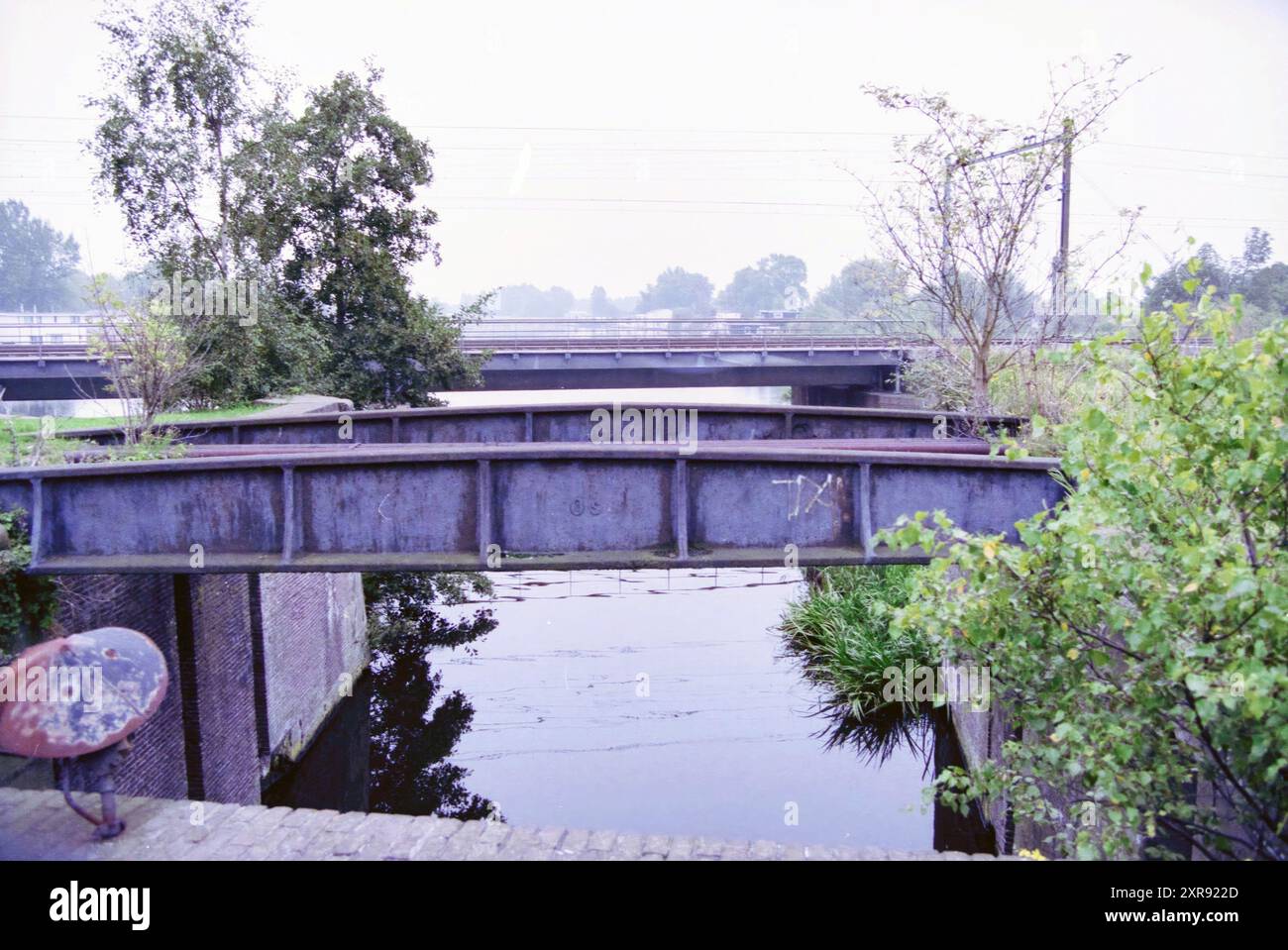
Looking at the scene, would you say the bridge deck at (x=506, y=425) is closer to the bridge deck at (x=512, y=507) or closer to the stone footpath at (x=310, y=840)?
the bridge deck at (x=512, y=507)

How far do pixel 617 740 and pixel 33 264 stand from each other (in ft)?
166

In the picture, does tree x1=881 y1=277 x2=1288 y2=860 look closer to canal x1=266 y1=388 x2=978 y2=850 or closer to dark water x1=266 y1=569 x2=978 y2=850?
dark water x1=266 y1=569 x2=978 y2=850

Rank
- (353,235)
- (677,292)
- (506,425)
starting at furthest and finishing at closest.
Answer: (677,292) → (353,235) → (506,425)

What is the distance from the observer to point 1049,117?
45.4ft

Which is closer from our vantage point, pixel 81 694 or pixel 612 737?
pixel 81 694

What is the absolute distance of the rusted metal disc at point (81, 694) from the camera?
5.60 metres

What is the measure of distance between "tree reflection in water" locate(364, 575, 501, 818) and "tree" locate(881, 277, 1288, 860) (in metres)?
10.8

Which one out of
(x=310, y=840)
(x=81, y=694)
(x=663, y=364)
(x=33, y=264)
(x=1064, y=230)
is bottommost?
(x=310, y=840)

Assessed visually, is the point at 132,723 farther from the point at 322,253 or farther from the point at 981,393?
the point at 322,253

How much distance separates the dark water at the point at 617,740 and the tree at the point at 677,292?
4029 inches

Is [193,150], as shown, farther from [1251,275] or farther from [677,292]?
[677,292]

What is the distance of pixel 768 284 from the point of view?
4547 inches

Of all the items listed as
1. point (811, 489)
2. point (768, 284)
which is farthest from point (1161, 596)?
point (768, 284)

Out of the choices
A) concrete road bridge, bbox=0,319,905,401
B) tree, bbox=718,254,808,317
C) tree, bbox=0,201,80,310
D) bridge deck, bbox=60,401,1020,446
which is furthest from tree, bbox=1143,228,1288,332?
tree, bbox=718,254,808,317
